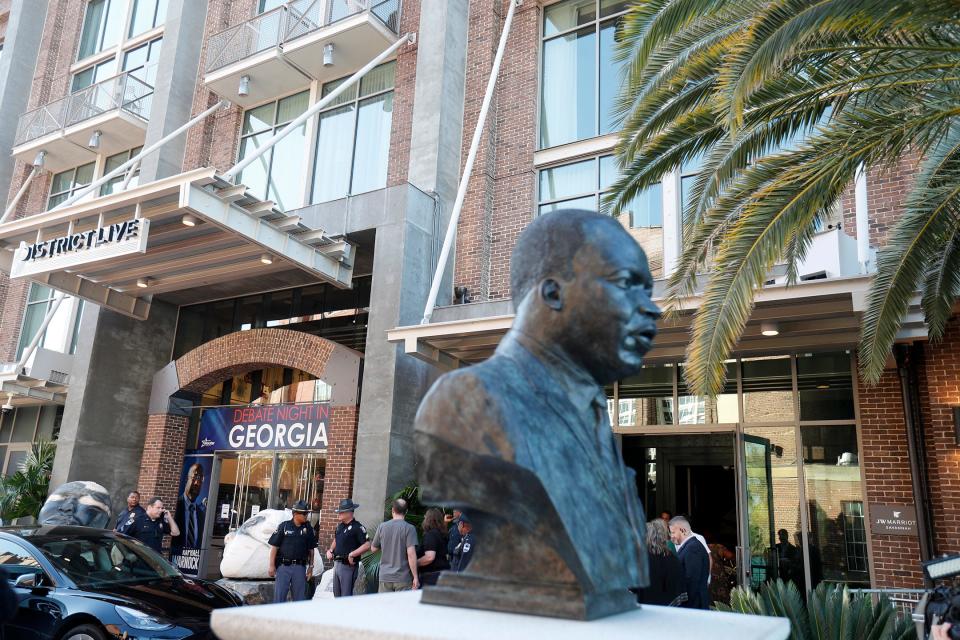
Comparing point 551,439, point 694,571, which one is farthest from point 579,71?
point 551,439

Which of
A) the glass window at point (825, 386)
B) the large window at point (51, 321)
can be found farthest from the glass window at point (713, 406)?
the large window at point (51, 321)

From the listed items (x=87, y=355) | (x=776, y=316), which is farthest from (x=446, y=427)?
(x=87, y=355)

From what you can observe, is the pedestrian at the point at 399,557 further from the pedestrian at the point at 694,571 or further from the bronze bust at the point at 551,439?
the bronze bust at the point at 551,439

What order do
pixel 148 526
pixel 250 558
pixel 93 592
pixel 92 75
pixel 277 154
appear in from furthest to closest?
1. pixel 92 75
2. pixel 277 154
3. pixel 250 558
4. pixel 148 526
5. pixel 93 592

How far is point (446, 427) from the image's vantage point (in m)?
2.66

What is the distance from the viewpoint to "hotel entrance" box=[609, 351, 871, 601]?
11.1 metres

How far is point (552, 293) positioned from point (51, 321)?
22178 mm

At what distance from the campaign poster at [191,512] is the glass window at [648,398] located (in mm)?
9463

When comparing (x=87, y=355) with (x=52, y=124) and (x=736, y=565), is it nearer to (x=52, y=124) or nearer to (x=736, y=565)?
(x=52, y=124)

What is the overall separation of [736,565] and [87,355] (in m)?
14.3

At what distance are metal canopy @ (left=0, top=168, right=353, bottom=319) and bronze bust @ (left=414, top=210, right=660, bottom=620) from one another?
33.6 feet

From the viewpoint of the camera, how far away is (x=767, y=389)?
1219 centimetres

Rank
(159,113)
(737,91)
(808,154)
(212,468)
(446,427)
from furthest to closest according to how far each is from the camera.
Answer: (159,113), (212,468), (808,154), (737,91), (446,427)

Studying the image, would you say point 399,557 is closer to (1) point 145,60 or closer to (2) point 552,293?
(2) point 552,293
